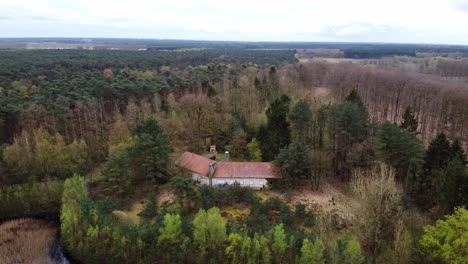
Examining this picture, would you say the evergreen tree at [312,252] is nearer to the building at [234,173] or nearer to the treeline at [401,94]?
the building at [234,173]

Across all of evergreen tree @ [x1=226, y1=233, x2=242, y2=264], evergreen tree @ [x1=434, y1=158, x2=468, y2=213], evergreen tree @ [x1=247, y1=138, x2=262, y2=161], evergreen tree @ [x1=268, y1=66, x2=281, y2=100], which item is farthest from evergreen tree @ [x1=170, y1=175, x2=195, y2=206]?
evergreen tree @ [x1=268, y1=66, x2=281, y2=100]

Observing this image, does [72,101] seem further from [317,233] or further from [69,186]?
[317,233]

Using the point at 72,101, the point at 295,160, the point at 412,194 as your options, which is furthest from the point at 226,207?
the point at 72,101

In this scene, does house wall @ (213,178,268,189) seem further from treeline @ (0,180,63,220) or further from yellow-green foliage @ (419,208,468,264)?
yellow-green foliage @ (419,208,468,264)

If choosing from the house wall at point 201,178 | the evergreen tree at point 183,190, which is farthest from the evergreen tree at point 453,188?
the house wall at point 201,178

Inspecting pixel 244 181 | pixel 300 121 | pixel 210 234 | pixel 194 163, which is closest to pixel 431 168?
pixel 300 121
